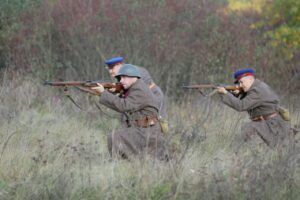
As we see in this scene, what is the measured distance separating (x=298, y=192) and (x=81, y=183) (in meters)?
2.07

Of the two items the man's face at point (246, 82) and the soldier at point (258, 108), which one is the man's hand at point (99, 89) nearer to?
the soldier at point (258, 108)

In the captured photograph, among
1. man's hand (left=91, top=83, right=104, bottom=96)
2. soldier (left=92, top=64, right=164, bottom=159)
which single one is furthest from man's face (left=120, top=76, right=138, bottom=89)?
man's hand (left=91, top=83, right=104, bottom=96)

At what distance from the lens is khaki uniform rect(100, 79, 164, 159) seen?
9.29 m

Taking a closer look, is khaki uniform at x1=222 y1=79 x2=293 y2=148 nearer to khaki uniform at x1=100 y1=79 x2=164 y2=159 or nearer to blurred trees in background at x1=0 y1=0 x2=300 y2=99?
khaki uniform at x1=100 y1=79 x2=164 y2=159

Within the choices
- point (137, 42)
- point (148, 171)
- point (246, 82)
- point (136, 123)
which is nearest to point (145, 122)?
point (136, 123)

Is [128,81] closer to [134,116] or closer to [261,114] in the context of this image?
[134,116]

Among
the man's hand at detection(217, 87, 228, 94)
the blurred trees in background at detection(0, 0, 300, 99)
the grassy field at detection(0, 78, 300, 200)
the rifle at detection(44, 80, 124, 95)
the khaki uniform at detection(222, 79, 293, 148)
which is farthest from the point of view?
the blurred trees in background at detection(0, 0, 300, 99)

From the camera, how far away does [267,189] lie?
300 inches

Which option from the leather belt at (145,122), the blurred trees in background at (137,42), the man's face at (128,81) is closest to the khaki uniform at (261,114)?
the leather belt at (145,122)

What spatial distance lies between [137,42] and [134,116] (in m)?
6.54

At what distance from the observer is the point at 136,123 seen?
9.55 m

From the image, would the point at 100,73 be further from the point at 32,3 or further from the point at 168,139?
the point at 168,139

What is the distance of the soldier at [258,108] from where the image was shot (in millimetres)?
10625

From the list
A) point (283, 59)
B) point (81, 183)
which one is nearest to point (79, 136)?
point (81, 183)
